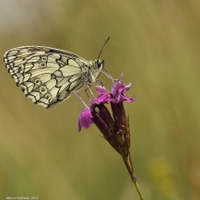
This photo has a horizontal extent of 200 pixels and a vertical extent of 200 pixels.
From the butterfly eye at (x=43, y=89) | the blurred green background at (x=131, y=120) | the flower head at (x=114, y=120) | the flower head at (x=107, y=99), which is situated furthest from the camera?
the blurred green background at (x=131, y=120)

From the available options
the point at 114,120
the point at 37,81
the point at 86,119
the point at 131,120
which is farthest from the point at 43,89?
the point at 131,120

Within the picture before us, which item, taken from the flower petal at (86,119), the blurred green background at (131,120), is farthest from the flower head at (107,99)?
the blurred green background at (131,120)

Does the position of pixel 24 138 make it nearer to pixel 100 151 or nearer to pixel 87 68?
pixel 100 151

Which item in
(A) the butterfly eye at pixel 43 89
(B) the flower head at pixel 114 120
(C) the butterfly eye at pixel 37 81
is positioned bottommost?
(B) the flower head at pixel 114 120

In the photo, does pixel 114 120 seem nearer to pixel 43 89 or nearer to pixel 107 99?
pixel 107 99

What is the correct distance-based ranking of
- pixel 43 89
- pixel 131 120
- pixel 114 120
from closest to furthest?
pixel 114 120
pixel 43 89
pixel 131 120

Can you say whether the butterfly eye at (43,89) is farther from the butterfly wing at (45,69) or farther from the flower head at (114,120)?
the flower head at (114,120)

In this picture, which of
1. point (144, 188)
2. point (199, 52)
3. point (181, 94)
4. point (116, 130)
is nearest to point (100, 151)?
point (144, 188)
